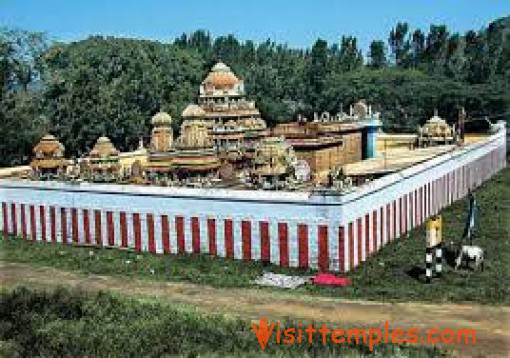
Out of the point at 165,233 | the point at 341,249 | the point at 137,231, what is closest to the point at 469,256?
the point at 341,249

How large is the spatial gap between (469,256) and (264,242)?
772 centimetres

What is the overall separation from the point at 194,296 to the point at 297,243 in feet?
16.5

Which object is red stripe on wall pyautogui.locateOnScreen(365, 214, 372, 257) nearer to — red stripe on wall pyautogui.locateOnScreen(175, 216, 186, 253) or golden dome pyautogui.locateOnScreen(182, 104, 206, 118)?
red stripe on wall pyautogui.locateOnScreen(175, 216, 186, 253)

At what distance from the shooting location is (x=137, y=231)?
31.5 m

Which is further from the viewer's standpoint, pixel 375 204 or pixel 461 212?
pixel 461 212

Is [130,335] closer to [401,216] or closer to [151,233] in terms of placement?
[151,233]

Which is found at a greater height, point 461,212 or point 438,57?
point 438,57

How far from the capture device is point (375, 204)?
96.0 ft

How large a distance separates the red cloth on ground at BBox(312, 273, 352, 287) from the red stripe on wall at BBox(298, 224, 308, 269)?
59.7 inches

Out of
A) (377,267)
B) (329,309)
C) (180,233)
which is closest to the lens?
(329,309)

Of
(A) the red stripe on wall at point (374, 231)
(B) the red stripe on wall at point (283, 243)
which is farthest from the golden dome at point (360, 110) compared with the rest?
(B) the red stripe on wall at point (283, 243)

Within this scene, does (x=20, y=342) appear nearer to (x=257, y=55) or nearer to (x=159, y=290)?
(x=159, y=290)

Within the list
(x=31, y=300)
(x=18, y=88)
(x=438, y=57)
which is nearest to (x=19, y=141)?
(x=18, y=88)

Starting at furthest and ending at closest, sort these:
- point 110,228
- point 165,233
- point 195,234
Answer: point 110,228, point 165,233, point 195,234
